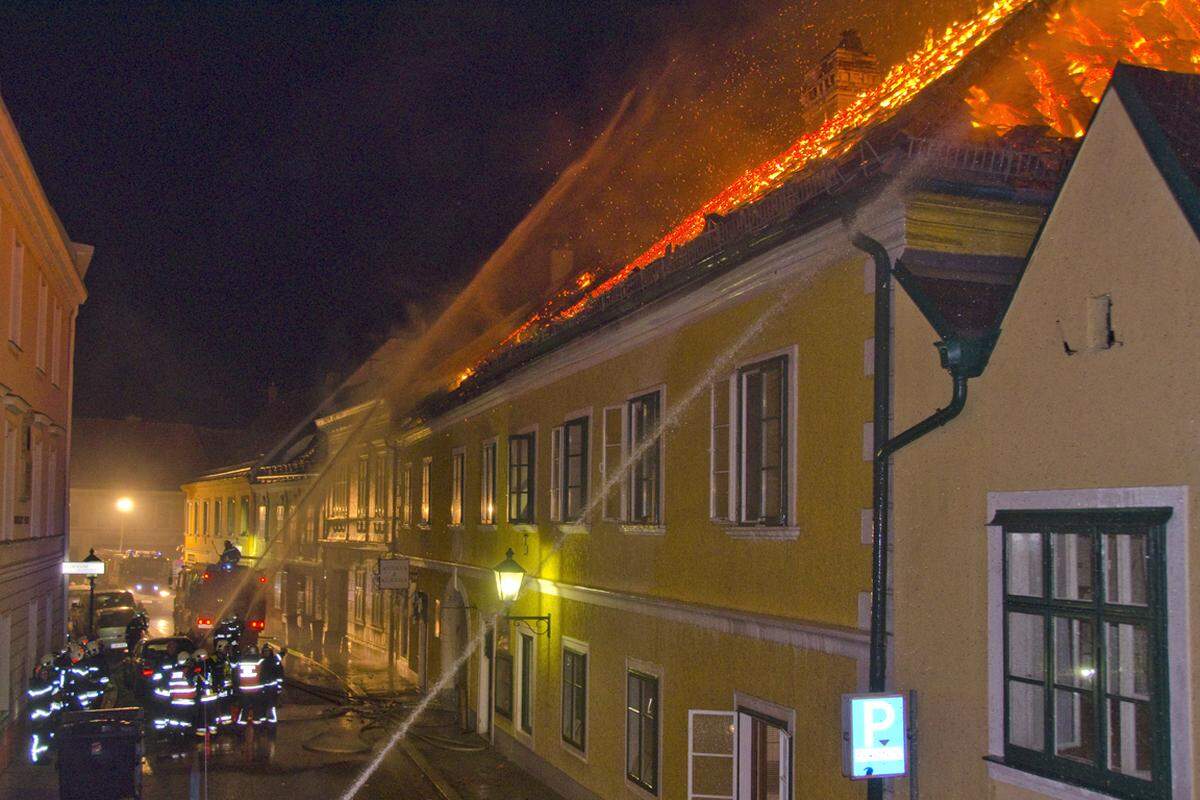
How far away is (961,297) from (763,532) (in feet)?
9.29

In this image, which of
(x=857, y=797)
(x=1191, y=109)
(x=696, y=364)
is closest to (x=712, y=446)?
(x=696, y=364)

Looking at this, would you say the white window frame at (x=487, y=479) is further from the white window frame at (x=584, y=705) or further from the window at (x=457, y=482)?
the white window frame at (x=584, y=705)

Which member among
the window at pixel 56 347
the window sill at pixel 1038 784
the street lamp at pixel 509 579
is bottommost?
the window sill at pixel 1038 784

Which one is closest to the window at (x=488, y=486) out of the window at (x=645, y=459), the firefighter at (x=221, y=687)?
the firefighter at (x=221, y=687)

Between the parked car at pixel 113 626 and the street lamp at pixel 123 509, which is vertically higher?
the street lamp at pixel 123 509

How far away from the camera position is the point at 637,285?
12.9m

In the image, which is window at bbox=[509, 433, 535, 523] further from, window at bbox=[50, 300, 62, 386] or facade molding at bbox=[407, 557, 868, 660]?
window at bbox=[50, 300, 62, 386]

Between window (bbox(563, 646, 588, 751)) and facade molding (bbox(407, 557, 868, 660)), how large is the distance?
0.80 meters

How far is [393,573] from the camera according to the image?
24.7 meters

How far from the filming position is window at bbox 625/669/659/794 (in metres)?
12.2

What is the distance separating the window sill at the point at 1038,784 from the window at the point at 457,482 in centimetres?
1552

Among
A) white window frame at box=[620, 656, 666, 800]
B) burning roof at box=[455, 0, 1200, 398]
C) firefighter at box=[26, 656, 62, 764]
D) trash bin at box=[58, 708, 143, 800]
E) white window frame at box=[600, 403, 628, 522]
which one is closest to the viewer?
burning roof at box=[455, 0, 1200, 398]

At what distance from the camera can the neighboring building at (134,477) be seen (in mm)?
78312

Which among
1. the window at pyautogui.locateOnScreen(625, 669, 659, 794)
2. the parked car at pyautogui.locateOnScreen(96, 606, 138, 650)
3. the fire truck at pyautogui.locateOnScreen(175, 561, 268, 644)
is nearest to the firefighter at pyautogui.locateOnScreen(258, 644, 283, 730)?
the window at pyautogui.locateOnScreen(625, 669, 659, 794)
